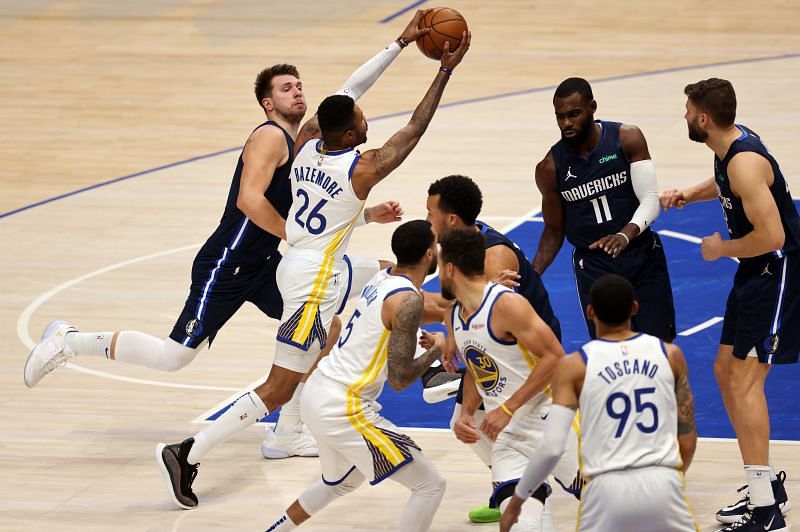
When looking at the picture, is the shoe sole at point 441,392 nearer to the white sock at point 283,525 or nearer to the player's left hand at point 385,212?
the player's left hand at point 385,212

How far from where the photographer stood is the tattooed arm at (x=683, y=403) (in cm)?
→ 548

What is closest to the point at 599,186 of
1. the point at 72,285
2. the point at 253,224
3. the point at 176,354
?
the point at 253,224

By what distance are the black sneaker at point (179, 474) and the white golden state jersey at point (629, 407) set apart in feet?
9.80

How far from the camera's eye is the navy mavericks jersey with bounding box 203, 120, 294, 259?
829 cm

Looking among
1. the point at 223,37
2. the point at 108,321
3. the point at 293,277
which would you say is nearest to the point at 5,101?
the point at 223,37

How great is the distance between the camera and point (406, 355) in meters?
6.40

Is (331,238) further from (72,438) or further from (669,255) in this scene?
(669,255)

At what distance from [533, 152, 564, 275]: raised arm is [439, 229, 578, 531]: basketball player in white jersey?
1.36 metres

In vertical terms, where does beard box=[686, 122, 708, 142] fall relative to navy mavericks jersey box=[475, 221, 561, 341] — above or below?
above

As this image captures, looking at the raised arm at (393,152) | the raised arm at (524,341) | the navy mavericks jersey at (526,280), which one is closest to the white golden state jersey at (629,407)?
the raised arm at (524,341)

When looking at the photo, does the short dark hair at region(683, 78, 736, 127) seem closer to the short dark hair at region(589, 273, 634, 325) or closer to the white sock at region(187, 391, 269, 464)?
the short dark hair at region(589, 273, 634, 325)

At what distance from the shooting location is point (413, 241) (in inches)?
256

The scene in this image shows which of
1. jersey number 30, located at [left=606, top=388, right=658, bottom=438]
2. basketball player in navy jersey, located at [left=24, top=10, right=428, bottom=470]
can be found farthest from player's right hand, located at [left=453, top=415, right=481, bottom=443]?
basketball player in navy jersey, located at [left=24, top=10, right=428, bottom=470]

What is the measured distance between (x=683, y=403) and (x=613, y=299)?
521 mm
